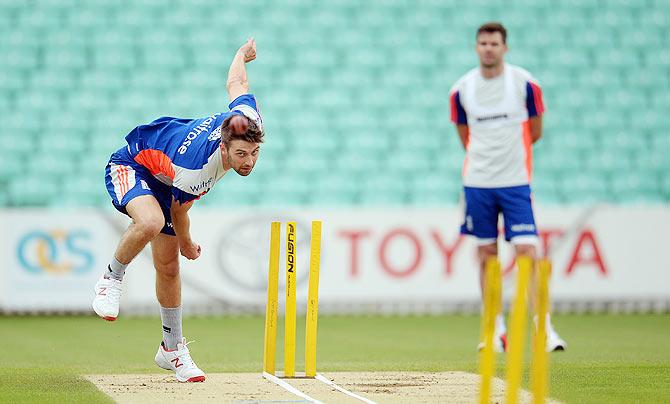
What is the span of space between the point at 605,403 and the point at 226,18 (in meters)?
10.3

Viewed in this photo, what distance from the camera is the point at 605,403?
17.4 feet

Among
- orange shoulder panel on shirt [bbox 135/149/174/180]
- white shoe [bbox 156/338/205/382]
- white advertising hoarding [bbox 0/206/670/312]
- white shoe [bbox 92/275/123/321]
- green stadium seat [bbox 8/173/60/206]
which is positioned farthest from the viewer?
green stadium seat [bbox 8/173/60/206]

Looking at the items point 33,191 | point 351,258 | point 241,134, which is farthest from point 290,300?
point 33,191

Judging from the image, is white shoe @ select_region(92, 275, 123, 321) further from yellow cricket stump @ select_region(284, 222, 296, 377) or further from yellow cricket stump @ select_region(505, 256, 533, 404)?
yellow cricket stump @ select_region(505, 256, 533, 404)

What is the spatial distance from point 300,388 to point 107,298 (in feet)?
3.48

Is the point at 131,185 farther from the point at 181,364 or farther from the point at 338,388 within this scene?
the point at 338,388

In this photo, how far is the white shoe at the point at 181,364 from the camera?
6.16 metres

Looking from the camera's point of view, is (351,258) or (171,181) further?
(351,258)

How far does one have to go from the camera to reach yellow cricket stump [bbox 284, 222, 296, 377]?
20.1 feet

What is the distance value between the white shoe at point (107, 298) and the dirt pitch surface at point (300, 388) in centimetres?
36

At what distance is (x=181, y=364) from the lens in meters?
6.25

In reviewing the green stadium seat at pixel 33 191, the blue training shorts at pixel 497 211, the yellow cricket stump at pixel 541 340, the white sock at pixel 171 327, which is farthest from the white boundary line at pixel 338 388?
the green stadium seat at pixel 33 191

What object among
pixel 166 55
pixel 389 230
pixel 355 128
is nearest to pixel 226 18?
pixel 166 55

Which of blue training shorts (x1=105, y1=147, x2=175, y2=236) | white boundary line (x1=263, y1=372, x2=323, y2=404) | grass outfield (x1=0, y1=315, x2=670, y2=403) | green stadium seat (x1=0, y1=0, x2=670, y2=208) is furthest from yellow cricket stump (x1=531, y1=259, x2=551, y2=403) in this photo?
green stadium seat (x1=0, y1=0, x2=670, y2=208)
